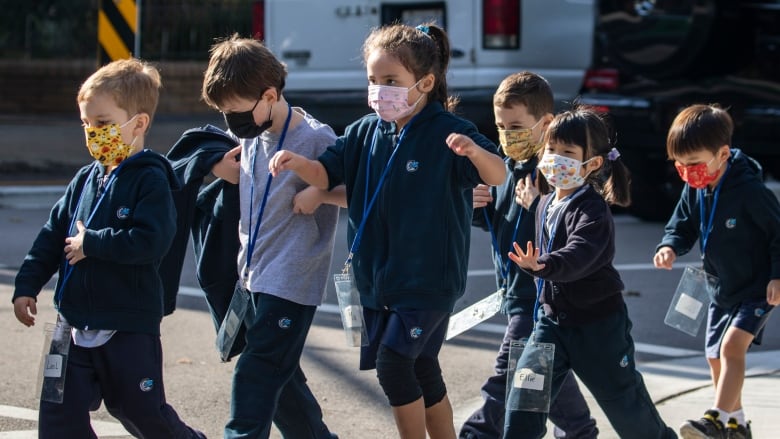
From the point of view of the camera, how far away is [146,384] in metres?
3.87

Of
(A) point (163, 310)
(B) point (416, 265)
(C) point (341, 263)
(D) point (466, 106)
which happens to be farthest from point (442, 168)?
(D) point (466, 106)

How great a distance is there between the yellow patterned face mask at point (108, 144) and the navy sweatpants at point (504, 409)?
152cm

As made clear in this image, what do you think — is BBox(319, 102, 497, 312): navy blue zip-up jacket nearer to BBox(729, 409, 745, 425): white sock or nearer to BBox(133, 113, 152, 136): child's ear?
BBox(133, 113, 152, 136): child's ear

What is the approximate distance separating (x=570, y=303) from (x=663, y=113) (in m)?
6.23

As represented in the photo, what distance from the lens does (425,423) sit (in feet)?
13.9

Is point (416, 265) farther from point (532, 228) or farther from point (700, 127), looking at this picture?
point (700, 127)

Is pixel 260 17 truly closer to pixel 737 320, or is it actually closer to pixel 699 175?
pixel 699 175

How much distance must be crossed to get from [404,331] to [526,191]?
31.1 inches

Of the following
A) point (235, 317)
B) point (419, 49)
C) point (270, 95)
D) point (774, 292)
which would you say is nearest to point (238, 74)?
point (270, 95)

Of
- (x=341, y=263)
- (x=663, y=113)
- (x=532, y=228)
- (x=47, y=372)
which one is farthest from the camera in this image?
(x=663, y=113)

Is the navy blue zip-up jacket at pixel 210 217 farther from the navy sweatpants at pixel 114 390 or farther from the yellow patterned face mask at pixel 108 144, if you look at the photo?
the navy sweatpants at pixel 114 390

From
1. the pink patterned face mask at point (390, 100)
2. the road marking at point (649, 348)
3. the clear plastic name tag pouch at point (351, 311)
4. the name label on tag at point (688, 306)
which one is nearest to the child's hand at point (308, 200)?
the clear plastic name tag pouch at point (351, 311)

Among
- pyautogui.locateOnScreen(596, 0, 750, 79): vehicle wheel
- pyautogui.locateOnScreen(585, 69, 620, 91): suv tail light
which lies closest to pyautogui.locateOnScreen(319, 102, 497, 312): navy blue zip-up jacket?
pyautogui.locateOnScreen(596, 0, 750, 79): vehicle wheel

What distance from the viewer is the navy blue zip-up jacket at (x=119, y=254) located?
380 cm
